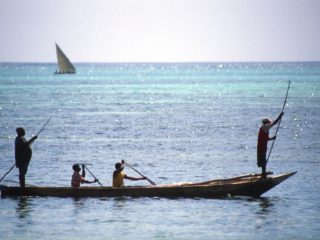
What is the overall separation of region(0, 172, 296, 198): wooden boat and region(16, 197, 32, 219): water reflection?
26cm

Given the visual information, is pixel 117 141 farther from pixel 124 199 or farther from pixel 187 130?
pixel 124 199

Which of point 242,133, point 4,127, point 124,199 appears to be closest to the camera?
point 124,199

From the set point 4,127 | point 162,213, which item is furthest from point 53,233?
point 4,127

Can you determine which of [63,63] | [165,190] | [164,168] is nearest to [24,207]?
[165,190]

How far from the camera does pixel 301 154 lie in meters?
32.9

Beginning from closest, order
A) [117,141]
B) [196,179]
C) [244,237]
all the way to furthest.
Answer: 1. [244,237]
2. [196,179]
3. [117,141]

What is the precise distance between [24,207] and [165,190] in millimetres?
3784

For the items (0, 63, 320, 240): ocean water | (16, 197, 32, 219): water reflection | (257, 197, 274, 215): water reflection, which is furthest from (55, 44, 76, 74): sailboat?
(257, 197, 274, 215): water reflection

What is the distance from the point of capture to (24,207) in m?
21.1

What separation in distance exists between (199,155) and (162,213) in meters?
12.9

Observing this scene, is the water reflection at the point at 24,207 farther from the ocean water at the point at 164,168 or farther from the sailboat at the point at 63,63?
the sailboat at the point at 63,63

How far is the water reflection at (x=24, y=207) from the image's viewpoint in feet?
66.6

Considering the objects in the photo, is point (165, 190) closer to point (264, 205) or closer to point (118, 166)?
point (118, 166)

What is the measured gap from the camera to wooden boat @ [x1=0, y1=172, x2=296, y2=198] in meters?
21.9
